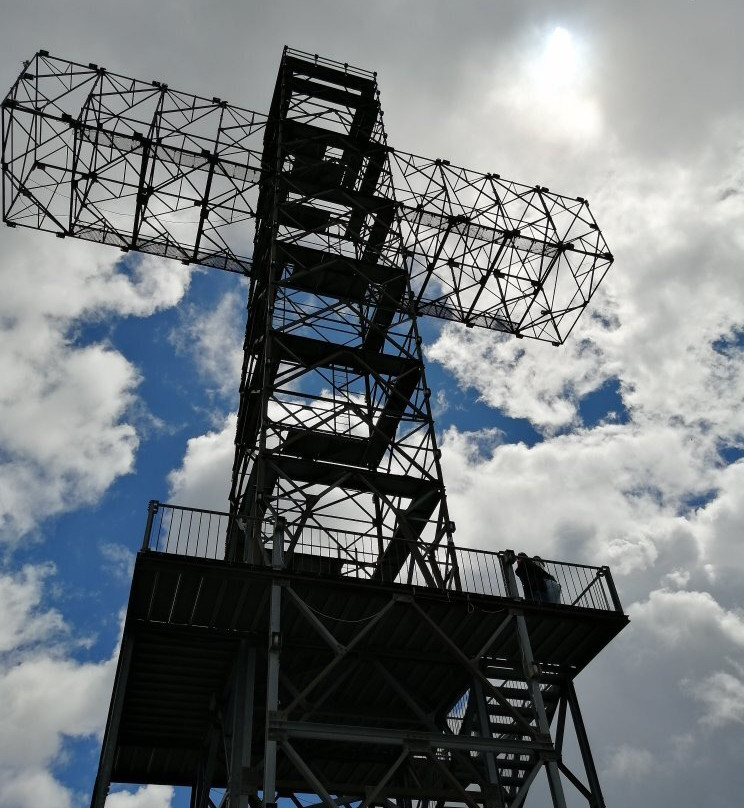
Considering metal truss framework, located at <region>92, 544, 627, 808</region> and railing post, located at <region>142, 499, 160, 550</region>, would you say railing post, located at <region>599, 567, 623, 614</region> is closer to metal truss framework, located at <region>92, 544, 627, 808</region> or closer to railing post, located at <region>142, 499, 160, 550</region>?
metal truss framework, located at <region>92, 544, 627, 808</region>

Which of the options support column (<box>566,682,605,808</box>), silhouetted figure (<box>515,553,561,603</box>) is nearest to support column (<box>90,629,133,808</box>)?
silhouetted figure (<box>515,553,561,603</box>)

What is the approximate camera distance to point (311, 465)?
2119 centimetres

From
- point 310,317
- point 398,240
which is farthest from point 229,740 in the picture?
point 398,240

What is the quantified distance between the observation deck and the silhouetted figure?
0.55 metres

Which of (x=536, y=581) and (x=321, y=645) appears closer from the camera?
(x=321, y=645)

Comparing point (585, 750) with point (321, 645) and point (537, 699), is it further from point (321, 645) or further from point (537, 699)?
point (321, 645)

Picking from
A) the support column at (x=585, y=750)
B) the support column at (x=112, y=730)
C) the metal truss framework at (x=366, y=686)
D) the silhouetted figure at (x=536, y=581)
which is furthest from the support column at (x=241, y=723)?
the support column at (x=585, y=750)

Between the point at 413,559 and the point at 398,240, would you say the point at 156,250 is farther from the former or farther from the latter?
the point at 413,559

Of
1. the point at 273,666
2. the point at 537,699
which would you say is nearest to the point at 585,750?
the point at 537,699

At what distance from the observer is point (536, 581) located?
18969mm

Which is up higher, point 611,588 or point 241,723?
point 611,588

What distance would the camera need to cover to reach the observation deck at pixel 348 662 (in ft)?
53.2

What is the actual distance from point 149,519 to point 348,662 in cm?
492

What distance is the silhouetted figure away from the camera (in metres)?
18.7
